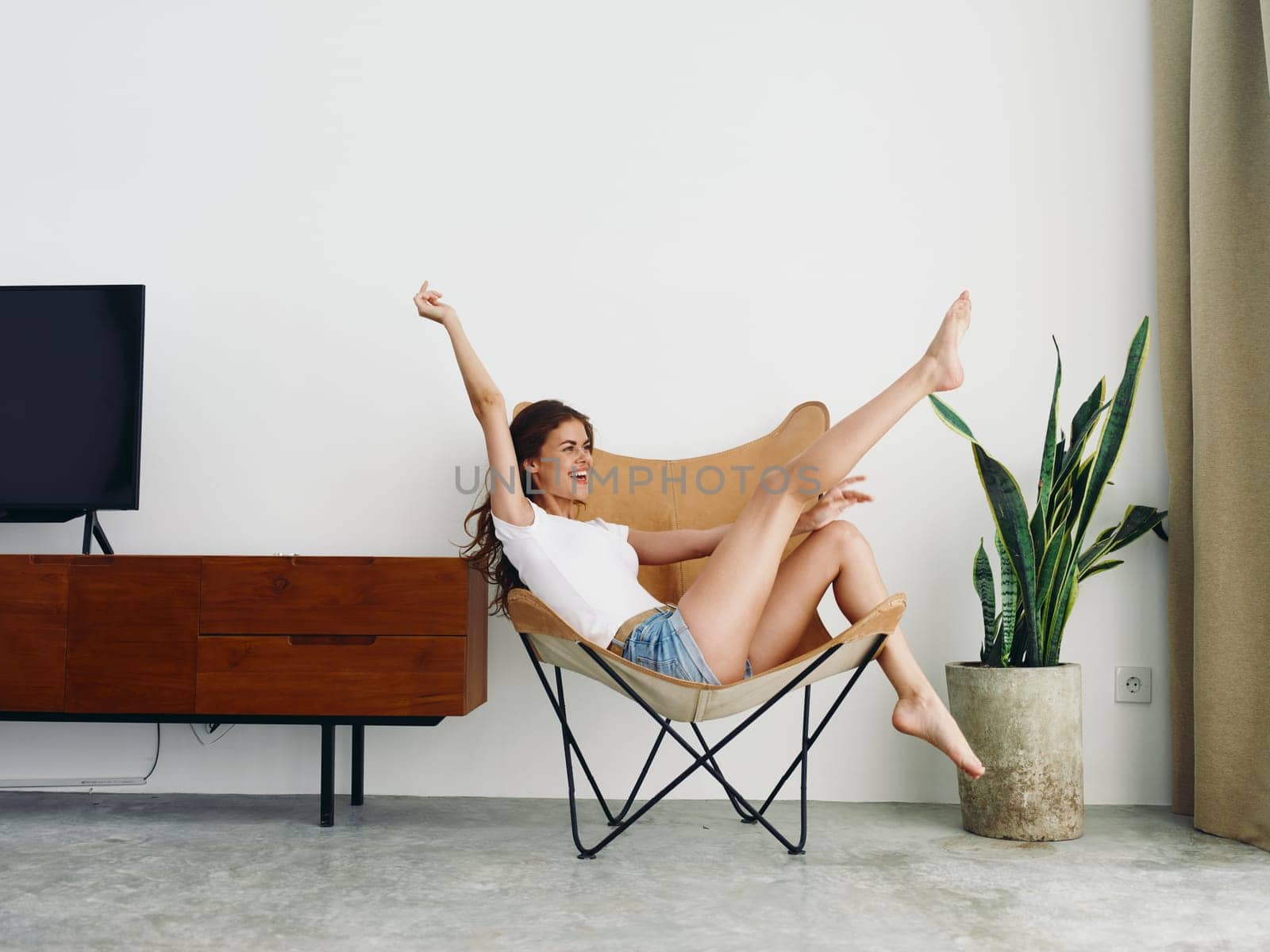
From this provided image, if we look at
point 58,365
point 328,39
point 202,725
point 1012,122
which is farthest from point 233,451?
point 1012,122

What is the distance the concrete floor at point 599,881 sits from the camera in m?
1.53

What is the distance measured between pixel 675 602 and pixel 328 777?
2.92 feet

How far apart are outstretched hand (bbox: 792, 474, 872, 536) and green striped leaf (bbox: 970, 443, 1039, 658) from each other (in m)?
0.30

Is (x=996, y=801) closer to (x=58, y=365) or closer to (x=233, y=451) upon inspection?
(x=233, y=451)

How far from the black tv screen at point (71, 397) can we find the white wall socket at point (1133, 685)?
2499mm

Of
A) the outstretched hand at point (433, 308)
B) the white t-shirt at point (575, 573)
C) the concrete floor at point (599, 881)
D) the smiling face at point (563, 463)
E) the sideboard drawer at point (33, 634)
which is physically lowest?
the concrete floor at point (599, 881)

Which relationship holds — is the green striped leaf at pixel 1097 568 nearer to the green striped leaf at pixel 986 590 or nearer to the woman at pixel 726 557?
the green striped leaf at pixel 986 590

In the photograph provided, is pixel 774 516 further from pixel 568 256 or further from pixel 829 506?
pixel 568 256

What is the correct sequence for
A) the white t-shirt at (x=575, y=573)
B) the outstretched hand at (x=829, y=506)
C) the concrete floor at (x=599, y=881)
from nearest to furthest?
1. the concrete floor at (x=599, y=881)
2. the white t-shirt at (x=575, y=573)
3. the outstretched hand at (x=829, y=506)

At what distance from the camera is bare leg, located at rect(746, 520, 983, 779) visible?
1.92 meters

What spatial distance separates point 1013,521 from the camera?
2.20 m

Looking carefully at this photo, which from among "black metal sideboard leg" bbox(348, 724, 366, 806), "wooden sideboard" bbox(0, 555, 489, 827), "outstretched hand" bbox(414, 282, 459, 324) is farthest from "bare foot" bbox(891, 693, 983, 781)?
"black metal sideboard leg" bbox(348, 724, 366, 806)

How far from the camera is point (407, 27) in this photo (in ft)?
9.05

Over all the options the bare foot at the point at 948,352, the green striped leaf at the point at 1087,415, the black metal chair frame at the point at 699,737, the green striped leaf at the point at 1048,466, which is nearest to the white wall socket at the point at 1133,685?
the green striped leaf at the point at 1048,466
